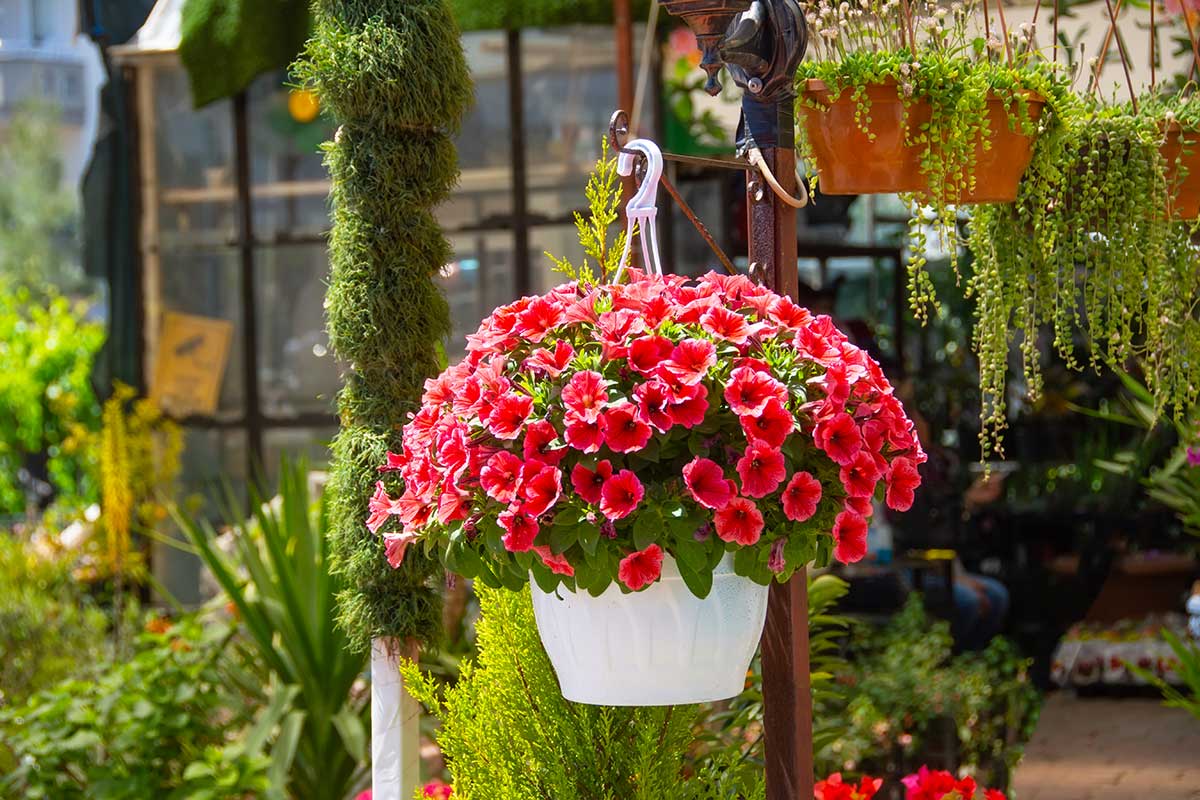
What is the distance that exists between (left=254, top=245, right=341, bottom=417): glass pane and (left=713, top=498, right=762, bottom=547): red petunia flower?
14.1 ft

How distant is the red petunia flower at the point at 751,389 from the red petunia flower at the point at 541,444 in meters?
0.20

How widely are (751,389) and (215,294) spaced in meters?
4.61

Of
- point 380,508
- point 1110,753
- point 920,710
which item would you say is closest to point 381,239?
point 380,508

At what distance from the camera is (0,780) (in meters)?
3.68

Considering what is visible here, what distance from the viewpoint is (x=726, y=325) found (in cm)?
164

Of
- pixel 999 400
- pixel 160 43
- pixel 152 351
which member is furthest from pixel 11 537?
pixel 999 400

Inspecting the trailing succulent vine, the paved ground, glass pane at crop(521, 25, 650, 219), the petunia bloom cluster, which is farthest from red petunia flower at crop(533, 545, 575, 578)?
glass pane at crop(521, 25, 650, 219)

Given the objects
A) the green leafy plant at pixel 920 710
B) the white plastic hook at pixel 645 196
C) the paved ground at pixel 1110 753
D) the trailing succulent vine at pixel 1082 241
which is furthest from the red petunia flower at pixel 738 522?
the paved ground at pixel 1110 753

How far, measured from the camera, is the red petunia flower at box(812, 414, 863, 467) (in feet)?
5.25

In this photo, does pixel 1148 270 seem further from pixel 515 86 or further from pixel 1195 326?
pixel 515 86

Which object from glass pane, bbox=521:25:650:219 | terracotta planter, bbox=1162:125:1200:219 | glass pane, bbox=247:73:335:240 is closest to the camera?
terracotta planter, bbox=1162:125:1200:219

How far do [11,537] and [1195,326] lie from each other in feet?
17.6

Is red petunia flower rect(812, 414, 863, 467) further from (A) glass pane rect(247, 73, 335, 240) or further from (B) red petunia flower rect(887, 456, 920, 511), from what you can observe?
(A) glass pane rect(247, 73, 335, 240)

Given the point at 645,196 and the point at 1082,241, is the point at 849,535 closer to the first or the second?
the point at 645,196
